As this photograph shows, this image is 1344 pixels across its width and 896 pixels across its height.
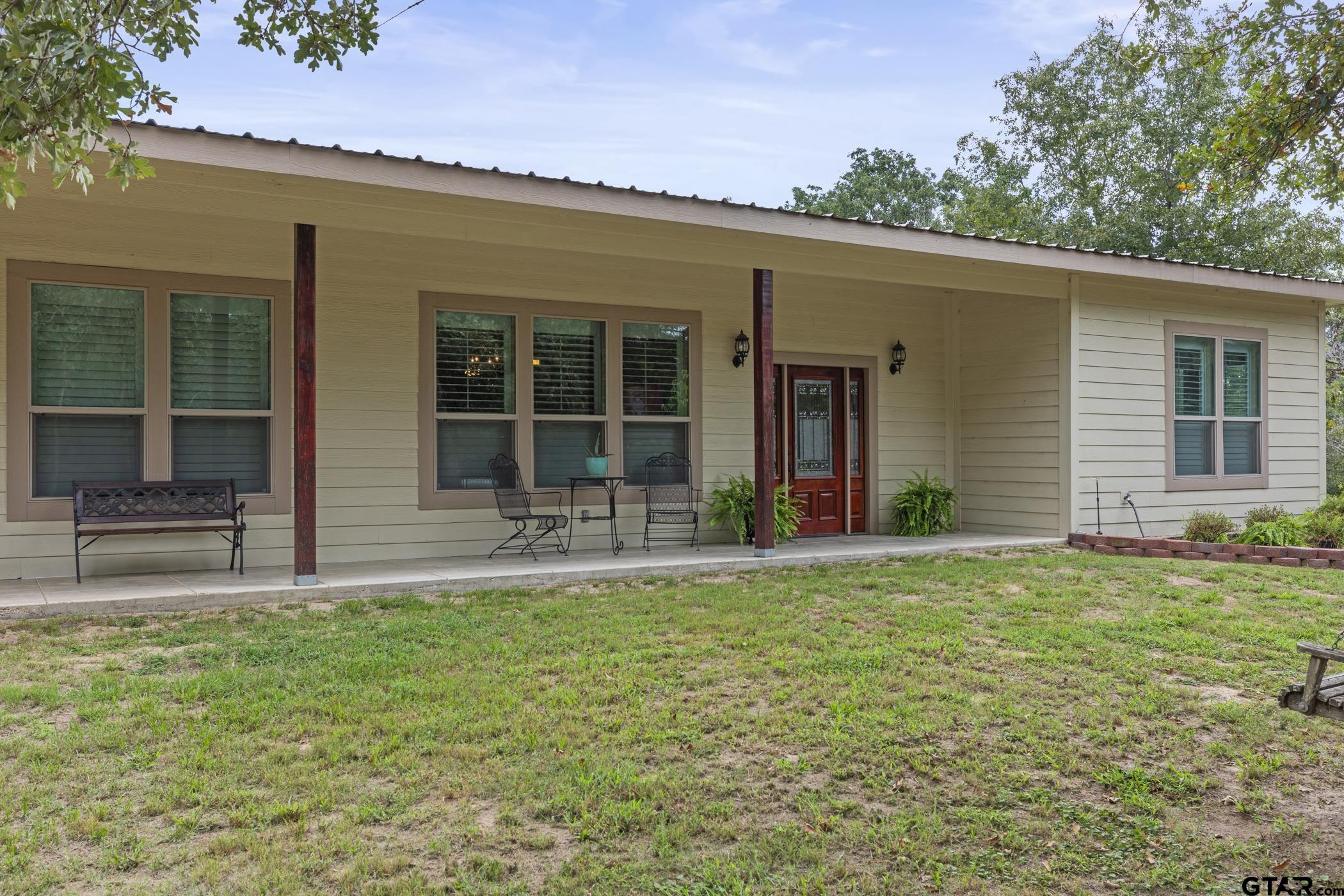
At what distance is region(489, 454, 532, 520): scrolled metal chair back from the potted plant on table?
23.6 inches

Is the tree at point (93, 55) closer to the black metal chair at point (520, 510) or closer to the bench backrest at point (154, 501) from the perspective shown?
the bench backrest at point (154, 501)

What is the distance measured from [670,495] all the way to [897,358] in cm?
301

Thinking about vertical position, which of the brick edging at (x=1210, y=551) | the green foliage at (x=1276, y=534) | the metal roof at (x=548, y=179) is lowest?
the brick edging at (x=1210, y=551)

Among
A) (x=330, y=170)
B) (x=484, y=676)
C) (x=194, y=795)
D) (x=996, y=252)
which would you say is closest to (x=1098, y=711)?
(x=484, y=676)

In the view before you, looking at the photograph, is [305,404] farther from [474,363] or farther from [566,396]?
[566,396]

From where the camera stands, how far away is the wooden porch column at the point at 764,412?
782 cm

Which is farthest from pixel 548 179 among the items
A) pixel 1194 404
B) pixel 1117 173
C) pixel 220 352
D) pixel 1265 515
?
pixel 1117 173

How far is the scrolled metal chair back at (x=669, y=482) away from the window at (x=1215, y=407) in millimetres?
4964

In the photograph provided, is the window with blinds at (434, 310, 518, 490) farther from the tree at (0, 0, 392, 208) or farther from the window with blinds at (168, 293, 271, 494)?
the tree at (0, 0, 392, 208)

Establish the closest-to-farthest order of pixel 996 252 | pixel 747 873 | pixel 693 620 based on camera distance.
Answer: pixel 747 873 < pixel 693 620 < pixel 996 252

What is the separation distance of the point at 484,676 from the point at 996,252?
624 cm

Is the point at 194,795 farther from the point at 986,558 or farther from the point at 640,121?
the point at 640,121

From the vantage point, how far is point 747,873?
2561mm

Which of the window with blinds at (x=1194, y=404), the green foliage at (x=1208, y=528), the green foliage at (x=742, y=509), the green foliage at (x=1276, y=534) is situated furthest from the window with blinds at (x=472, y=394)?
the window with blinds at (x=1194, y=404)
